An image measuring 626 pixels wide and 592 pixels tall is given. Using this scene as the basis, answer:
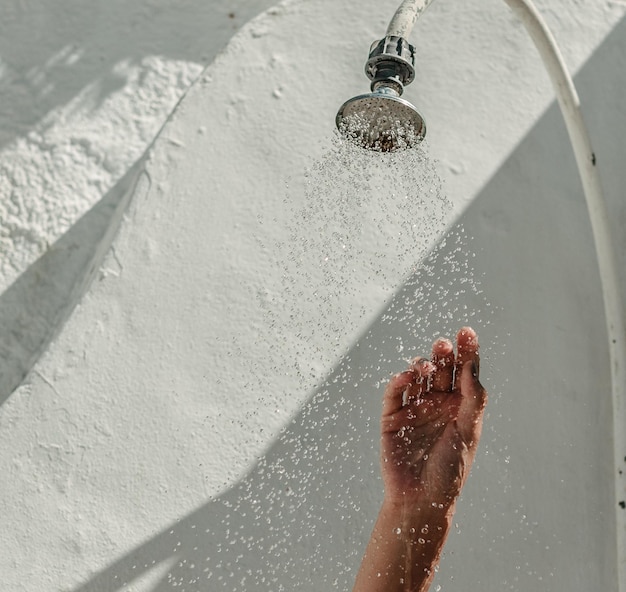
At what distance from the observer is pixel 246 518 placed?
1.50 meters

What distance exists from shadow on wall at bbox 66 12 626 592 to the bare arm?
0.42 feet

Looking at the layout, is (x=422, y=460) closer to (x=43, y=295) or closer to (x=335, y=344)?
(x=335, y=344)

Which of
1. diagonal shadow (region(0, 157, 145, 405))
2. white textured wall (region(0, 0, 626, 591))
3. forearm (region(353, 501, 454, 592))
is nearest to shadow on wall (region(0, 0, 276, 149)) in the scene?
diagonal shadow (region(0, 157, 145, 405))

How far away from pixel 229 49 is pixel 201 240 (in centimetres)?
40

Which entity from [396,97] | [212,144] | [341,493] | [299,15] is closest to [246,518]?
[341,493]

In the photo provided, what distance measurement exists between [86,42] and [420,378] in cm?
135

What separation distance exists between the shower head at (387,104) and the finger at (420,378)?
41 cm

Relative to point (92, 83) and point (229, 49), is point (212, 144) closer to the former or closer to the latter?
point (229, 49)

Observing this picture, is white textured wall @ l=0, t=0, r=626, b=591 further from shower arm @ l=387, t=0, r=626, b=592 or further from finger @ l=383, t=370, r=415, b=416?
finger @ l=383, t=370, r=415, b=416

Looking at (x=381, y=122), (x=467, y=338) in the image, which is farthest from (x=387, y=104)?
(x=467, y=338)

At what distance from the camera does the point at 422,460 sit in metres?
1.37

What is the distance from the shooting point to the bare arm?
1343mm

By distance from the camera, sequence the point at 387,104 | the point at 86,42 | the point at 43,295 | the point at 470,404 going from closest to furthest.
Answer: the point at 387,104
the point at 470,404
the point at 43,295
the point at 86,42

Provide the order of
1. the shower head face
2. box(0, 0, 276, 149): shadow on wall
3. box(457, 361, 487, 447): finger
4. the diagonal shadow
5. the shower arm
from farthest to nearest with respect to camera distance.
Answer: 1. box(0, 0, 276, 149): shadow on wall
2. the diagonal shadow
3. the shower arm
4. box(457, 361, 487, 447): finger
5. the shower head face
